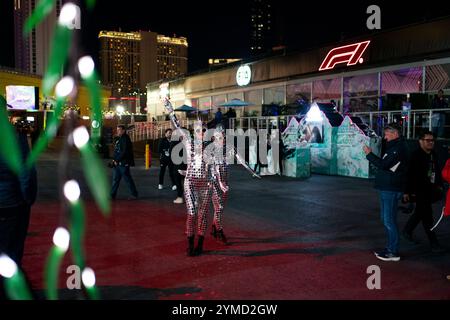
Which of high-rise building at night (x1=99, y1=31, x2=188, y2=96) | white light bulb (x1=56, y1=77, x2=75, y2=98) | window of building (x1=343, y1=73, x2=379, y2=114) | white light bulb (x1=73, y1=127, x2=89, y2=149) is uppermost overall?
high-rise building at night (x1=99, y1=31, x2=188, y2=96)

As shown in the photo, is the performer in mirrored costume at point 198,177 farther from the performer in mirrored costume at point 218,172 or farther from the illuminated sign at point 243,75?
the illuminated sign at point 243,75

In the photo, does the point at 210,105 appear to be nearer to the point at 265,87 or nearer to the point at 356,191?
the point at 265,87

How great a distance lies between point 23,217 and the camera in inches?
189

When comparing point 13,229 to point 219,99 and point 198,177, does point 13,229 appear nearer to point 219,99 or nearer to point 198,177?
point 198,177

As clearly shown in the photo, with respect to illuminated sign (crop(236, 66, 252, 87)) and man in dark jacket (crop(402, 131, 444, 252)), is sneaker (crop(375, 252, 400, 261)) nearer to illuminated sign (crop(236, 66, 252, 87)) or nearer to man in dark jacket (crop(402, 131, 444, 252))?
man in dark jacket (crop(402, 131, 444, 252))

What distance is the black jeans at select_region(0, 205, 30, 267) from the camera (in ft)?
14.7

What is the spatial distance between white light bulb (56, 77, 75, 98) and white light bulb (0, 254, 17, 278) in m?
2.07

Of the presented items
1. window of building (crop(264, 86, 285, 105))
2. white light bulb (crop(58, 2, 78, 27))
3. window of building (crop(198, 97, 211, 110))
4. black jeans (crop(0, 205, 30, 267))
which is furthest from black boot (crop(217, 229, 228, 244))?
window of building (crop(198, 97, 211, 110))

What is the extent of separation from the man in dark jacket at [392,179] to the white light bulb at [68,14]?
4952 millimetres

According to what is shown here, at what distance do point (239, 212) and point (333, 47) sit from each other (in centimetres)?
1588

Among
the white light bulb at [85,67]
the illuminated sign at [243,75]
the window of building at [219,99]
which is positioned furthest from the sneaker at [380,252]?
the window of building at [219,99]

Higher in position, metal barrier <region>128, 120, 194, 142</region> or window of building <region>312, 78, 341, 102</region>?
window of building <region>312, 78, 341, 102</region>
